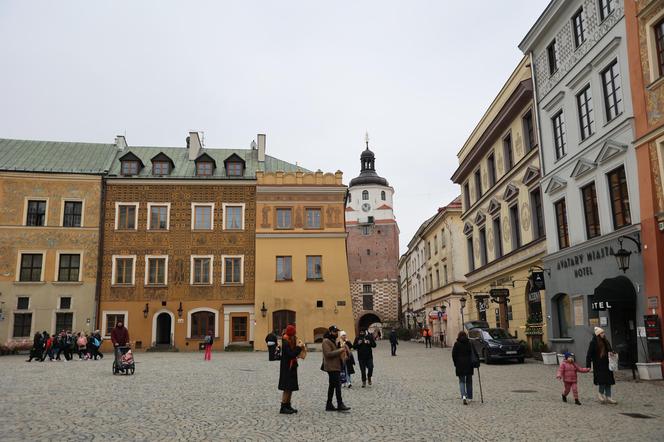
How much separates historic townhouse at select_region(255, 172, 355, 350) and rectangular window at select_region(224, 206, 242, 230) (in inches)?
52.5

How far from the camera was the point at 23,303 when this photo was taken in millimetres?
36156

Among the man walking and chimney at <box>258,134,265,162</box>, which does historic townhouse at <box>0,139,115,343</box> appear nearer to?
chimney at <box>258,134,265,162</box>

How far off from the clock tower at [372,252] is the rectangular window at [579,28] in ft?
187

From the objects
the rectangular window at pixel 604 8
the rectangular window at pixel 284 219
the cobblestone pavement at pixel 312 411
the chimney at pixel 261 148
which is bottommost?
the cobblestone pavement at pixel 312 411

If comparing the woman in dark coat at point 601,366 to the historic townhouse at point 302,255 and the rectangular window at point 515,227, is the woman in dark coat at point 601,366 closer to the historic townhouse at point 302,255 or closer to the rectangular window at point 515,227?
the rectangular window at point 515,227

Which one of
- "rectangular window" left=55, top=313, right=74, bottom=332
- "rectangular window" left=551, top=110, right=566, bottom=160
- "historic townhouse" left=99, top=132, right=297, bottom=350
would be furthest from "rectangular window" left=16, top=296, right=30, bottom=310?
"rectangular window" left=551, top=110, right=566, bottom=160

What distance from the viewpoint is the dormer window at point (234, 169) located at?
40.3m

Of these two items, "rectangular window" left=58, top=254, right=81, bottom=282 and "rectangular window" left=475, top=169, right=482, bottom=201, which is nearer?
"rectangular window" left=475, top=169, right=482, bottom=201

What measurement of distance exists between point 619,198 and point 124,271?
98.9 feet

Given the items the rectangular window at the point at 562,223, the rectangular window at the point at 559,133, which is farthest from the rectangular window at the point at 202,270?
the rectangular window at the point at 559,133

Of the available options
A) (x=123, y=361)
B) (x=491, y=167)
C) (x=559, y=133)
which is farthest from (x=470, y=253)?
(x=123, y=361)

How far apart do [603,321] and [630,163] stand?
16.6ft

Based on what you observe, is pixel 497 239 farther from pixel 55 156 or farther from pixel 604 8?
pixel 55 156

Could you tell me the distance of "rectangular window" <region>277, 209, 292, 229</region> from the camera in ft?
127
